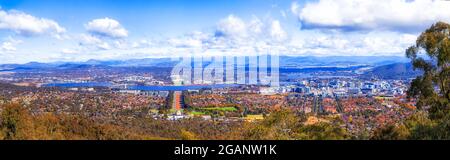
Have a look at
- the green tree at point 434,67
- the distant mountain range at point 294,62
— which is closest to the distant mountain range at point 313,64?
the distant mountain range at point 294,62

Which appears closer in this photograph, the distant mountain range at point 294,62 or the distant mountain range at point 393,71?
the distant mountain range at point 393,71

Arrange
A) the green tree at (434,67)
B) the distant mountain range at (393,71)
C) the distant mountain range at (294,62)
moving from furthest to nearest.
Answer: the distant mountain range at (294,62) < the distant mountain range at (393,71) < the green tree at (434,67)

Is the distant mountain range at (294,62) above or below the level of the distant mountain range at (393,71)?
above

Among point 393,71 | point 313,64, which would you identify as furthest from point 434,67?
point 313,64

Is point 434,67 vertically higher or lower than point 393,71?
higher

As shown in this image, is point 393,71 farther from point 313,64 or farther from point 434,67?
point 434,67

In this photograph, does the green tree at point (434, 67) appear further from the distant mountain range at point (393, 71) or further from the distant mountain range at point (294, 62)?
the distant mountain range at point (294, 62)

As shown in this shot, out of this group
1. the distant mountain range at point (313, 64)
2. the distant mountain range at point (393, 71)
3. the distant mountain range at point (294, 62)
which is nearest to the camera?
the distant mountain range at point (393, 71)

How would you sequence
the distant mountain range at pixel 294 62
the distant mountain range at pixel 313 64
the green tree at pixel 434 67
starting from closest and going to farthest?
the green tree at pixel 434 67 < the distant mountain range at pixel 313 64 < the distant mountain range at pixel 294 62

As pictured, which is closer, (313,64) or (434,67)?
(434,67)

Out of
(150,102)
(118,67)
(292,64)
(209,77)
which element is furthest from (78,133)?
(292,64)
